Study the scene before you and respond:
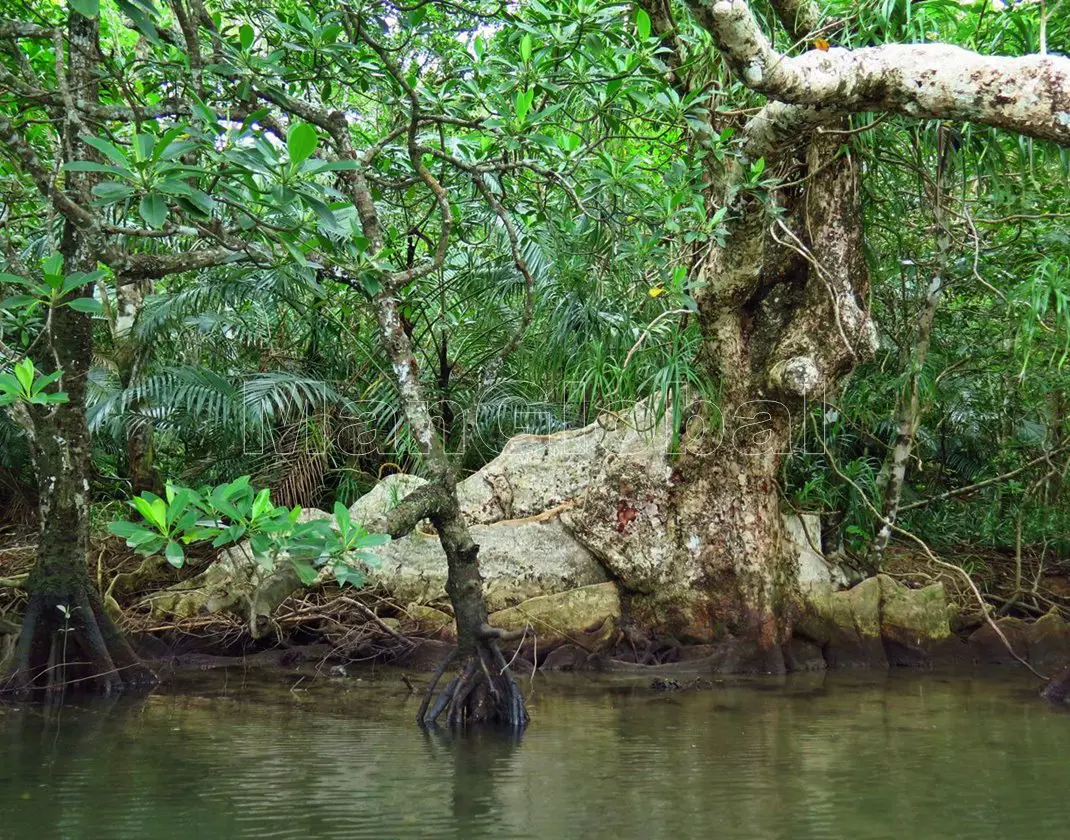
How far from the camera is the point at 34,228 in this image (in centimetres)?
838

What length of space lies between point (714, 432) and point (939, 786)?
11.2 feet

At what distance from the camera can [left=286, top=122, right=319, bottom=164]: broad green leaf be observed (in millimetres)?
3076

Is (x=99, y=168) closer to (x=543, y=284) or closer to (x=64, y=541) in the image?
(x=64, y=541)

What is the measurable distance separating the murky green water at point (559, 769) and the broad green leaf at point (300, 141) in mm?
1977

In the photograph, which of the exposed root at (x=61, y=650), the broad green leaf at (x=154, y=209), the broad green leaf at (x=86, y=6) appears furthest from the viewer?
the exposed root at (x=61, y=650)

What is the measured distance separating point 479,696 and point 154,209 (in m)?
3.13

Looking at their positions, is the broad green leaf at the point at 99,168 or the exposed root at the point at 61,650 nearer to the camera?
the broad green leaf at the point at 99,168

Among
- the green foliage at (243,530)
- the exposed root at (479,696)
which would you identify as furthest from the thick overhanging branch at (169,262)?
the exposed root at (479,696)

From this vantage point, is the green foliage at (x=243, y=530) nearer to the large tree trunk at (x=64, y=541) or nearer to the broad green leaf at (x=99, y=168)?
the broad green leaf at (x=99, y=168)

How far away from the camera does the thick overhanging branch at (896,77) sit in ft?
11.5

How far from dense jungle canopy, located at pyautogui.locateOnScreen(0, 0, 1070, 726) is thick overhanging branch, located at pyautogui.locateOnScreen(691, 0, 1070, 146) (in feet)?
0.04

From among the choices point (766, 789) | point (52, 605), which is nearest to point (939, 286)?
point (766, 789)

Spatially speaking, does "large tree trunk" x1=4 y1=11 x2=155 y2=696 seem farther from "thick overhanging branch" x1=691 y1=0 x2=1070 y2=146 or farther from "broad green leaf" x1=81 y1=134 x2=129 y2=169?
"thick overhanging branch" x1=691 y1=0 x2=1070 y2=146

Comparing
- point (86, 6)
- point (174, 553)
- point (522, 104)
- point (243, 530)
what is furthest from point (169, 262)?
point (86, 6)
